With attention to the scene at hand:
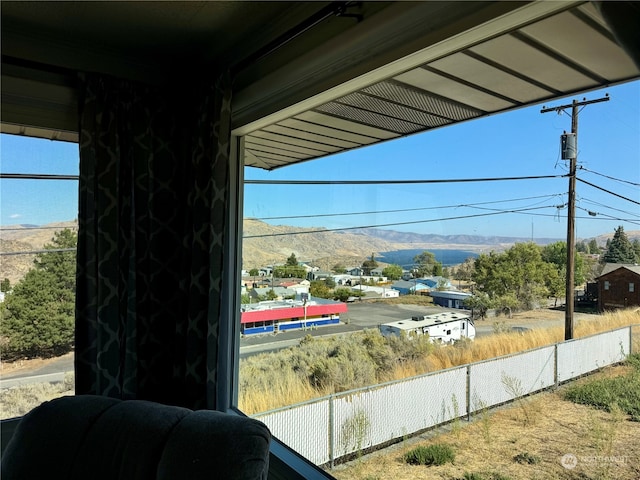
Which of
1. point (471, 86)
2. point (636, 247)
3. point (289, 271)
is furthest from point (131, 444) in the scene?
point (471, 86)

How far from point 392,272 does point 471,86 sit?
0.64 m

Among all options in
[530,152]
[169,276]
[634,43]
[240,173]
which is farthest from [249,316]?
[634,43]

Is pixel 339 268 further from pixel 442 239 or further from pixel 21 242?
pixel 21 242

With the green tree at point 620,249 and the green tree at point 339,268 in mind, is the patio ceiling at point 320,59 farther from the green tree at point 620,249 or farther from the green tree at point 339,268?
the green tree at point 339,268

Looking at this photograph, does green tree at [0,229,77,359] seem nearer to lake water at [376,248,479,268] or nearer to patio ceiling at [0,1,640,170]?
patio ceiling at [0,1,640,170]

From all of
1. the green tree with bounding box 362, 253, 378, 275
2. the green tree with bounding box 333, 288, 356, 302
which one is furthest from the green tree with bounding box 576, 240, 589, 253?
the green tree with bounding box 333, 288, 356, 302

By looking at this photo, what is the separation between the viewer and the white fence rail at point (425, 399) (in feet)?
3.20

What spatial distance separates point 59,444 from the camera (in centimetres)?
128

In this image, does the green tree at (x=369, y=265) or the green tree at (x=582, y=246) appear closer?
the green tree at (x=582, y=246)

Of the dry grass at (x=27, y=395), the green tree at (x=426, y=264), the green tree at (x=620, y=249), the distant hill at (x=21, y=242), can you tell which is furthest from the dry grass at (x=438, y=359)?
the distant hill at (x=21, y=242)

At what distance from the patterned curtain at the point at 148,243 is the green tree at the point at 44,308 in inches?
8.9

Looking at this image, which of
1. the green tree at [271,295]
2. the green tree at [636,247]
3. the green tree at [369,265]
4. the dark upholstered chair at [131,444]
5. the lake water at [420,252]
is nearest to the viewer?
the green tree at [636,247]

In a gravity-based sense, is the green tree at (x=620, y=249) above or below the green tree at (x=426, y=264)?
above

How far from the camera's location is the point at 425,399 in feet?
4.31
